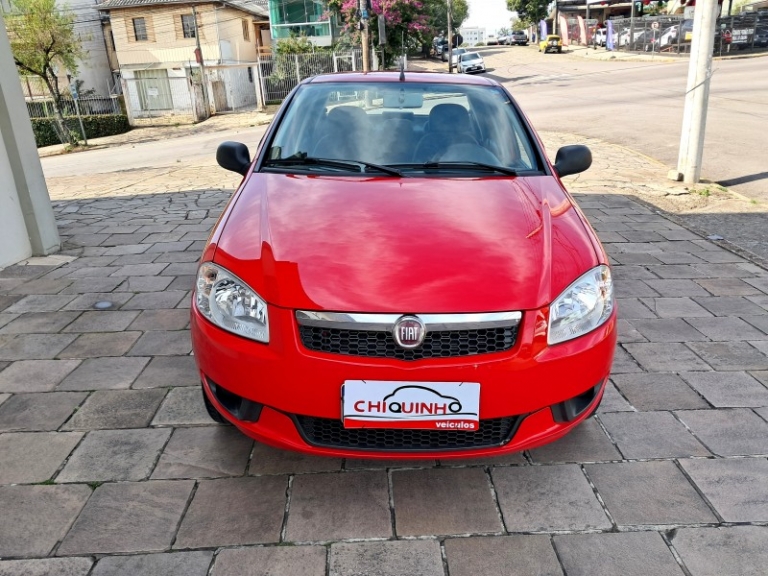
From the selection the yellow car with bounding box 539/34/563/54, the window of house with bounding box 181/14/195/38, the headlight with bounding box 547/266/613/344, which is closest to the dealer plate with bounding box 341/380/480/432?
the headlight with bounding box 547/266/613/344

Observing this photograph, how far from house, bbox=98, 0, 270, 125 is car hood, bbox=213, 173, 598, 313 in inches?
1119

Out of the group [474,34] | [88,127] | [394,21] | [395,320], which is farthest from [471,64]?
[474,34]

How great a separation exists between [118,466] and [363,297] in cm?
134

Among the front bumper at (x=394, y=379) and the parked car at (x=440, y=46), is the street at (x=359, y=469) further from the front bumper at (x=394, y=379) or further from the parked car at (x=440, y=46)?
the parked car at (x=440, y=46)

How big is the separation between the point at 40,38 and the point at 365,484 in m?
27.4

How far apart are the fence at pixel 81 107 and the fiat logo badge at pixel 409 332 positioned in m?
31.3

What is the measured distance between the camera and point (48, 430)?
278 centimetres

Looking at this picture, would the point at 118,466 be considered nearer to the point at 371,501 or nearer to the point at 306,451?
the point at 306,451

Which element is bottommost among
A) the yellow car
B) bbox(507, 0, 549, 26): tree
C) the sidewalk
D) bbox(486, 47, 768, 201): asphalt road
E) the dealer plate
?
the sidewalk

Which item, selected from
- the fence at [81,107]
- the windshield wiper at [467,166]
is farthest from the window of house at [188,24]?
the windshield wiper at [467,166]

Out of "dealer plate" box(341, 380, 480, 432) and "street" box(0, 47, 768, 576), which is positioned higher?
"dealer plate" box(341, 380, 480, 432)

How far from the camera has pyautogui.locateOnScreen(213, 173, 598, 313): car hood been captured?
2.06m

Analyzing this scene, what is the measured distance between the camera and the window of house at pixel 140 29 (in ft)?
108

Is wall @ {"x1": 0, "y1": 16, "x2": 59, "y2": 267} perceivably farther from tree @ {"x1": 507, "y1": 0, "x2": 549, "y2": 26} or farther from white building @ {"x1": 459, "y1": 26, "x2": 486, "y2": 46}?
white building @ {"x1": 459, "y1": 26, "x2": 486, "y2": 46}
